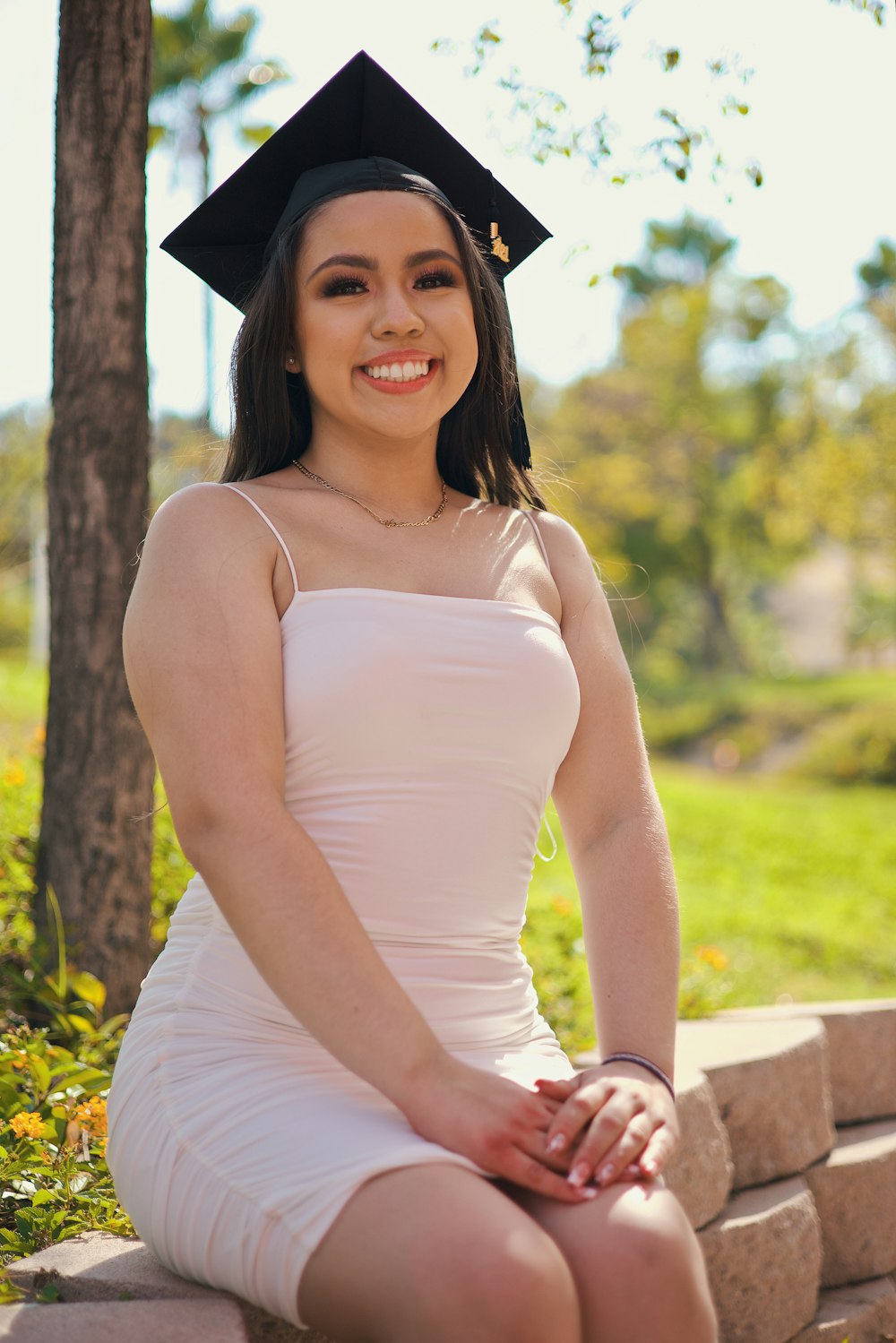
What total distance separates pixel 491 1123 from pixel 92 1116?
3.62ft

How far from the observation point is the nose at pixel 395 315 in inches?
83.1

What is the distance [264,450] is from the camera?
7.61ft

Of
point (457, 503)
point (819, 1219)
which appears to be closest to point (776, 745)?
point (819, 1219)

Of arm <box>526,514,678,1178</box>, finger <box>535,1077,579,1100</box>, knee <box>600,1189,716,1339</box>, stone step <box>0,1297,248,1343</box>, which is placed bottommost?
stone step <box>0,1297,248,1343</box>

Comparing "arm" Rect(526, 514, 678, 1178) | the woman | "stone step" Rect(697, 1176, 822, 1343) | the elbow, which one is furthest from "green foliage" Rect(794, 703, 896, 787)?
the elbow

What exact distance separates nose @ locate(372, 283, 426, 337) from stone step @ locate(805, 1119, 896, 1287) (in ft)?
7.92

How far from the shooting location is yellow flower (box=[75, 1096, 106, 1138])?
2.35 meters

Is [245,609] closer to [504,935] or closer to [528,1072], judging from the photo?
[504,935]

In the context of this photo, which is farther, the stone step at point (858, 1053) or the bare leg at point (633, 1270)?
the stone step at point (858, 1053)

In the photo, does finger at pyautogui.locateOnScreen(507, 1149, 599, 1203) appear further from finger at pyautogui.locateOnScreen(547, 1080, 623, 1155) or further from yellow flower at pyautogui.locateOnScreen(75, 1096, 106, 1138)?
yellow flower at pyautogui.locateOnScreen(75, 1096, 106, 1138)

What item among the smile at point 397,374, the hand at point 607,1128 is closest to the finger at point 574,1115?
the hand at point 607,1128

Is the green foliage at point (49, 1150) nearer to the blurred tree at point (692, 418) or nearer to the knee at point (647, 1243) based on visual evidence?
the knee at point (647, 1243)

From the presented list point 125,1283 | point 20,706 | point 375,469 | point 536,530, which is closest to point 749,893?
point 20,706

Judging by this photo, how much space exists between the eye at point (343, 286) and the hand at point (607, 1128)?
1331 millimetres
